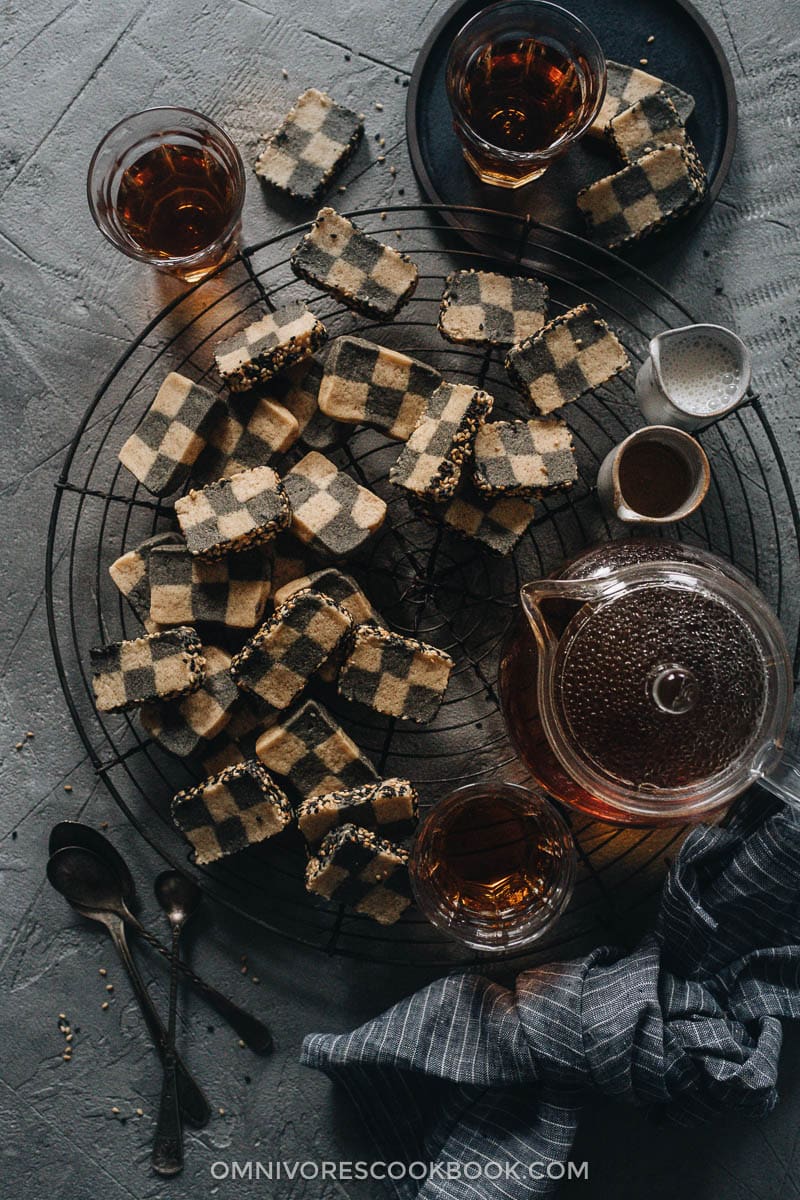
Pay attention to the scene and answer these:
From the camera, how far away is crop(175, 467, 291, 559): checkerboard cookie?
236 centimetres

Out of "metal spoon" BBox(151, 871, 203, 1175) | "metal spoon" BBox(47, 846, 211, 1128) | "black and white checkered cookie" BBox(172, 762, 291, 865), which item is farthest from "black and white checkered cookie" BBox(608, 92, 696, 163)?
"metal spoon" BBox(47, 846, 211, 1128)

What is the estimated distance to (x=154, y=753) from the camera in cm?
263

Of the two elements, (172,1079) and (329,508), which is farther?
(172,1079)

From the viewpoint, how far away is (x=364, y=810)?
238 cm

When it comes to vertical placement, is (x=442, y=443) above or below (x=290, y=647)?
above

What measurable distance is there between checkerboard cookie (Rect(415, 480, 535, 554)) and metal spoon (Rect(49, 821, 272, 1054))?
4.24 ft

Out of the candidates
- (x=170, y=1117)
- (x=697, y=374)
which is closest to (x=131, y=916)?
(x=170, y=1117)

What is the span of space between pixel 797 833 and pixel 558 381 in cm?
127

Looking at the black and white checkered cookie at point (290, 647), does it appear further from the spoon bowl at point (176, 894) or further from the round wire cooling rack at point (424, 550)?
the spoon bowl at point (176, 894)

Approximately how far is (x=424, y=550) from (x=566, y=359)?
2.10ft

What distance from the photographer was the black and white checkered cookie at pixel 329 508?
240 centimetres

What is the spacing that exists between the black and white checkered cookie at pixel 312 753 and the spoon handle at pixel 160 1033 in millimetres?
650

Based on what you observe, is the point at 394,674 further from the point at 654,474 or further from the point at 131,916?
the point at 131,916

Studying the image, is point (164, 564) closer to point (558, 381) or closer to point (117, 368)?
point (117, 368)
